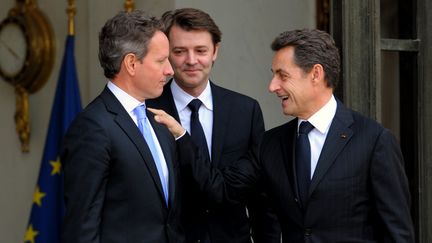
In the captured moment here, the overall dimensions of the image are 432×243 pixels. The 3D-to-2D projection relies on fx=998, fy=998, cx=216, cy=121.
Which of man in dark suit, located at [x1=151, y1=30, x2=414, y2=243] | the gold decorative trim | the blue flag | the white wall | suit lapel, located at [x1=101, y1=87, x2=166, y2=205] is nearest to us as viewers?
suit lapel, located at [x1=101, y1=87, x2=166, y2=205]

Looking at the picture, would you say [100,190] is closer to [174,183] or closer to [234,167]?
[174,183]

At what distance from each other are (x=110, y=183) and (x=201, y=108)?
2.21ft

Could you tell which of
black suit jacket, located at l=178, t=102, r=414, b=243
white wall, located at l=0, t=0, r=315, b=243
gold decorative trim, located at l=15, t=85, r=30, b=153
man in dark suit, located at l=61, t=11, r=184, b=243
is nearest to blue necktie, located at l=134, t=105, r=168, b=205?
man in dark suit, located at l=61, t=11, r=184, b=243

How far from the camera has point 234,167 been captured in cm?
339

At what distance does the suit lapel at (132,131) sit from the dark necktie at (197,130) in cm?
46

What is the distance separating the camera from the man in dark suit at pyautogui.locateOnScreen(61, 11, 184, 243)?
283 cm

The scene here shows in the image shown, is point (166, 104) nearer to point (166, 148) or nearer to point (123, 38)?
point (166, 148)

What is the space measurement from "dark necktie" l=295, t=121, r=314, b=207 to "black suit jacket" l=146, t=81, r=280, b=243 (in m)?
0.34

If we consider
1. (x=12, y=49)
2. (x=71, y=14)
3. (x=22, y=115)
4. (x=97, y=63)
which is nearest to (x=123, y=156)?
(x=97, y=63)

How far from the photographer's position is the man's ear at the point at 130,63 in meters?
2.96

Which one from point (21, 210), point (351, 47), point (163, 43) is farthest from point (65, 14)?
point (163, 43)

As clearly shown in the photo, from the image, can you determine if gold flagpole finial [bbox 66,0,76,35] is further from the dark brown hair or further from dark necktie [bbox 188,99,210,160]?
the dark brown hair

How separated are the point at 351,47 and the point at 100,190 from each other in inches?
59.9

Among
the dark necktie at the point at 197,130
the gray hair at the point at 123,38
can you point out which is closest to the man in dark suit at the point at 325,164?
the dark necktie at the point at 197,130
